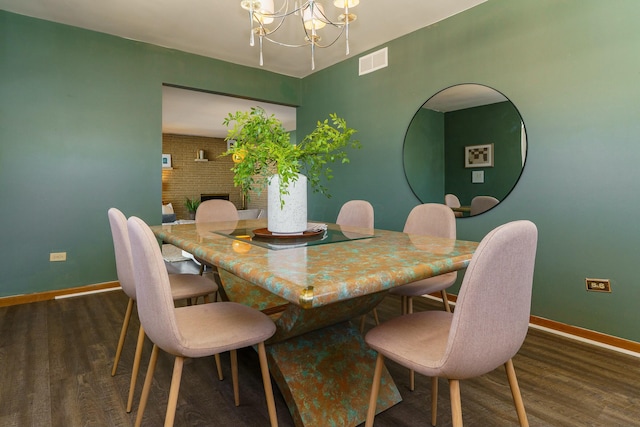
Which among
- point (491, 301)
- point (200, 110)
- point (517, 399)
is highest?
point (200, 110)

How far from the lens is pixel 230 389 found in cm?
174

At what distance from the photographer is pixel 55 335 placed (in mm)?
2383

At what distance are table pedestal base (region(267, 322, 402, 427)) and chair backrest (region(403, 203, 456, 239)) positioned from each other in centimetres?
82

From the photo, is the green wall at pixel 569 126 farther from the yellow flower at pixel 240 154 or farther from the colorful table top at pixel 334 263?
the yellow flower at pixel 240 154

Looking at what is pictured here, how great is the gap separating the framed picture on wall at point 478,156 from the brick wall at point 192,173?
243 inches

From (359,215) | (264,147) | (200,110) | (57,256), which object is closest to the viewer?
(264,147)

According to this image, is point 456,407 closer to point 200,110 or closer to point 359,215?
point 359,215

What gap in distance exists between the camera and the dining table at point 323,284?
979 millimetres

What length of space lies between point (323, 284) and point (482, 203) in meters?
2.51

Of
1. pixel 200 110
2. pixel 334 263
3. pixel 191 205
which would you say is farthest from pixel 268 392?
pixel 191 205

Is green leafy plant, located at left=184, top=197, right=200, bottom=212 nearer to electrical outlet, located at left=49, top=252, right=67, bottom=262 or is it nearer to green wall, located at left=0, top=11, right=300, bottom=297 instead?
green wall, located at left=0, top=11, right=300, bottom=297

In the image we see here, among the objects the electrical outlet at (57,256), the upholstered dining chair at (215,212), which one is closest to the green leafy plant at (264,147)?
the upholstered dining chair at (215,212)

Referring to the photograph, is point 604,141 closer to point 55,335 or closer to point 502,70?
point 502,70

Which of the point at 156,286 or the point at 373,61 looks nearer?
the point at 156,286
